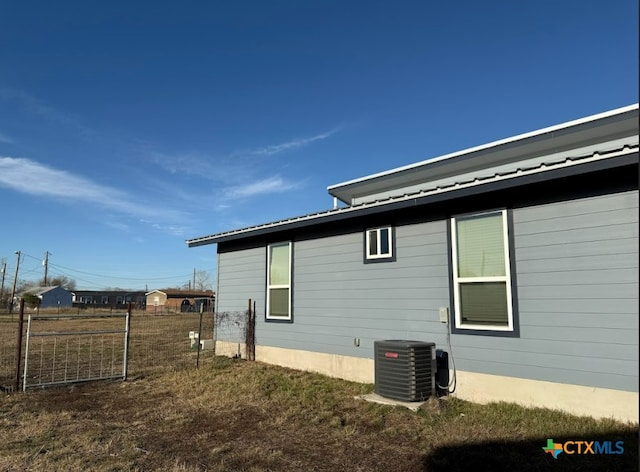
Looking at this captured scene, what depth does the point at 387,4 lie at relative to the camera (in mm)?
8086

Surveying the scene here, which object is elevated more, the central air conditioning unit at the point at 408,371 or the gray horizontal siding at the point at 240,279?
the gray horizontal siding at the point at 240,279

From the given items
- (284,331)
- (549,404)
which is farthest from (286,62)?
(549,404)

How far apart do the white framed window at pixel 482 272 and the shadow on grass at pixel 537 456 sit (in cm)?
159

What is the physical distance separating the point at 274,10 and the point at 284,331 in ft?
21.1

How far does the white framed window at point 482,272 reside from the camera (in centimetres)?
553

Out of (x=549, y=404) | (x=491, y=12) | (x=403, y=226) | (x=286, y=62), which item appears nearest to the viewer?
(x=549, y=404)

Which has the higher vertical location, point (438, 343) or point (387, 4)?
point (387, 4)

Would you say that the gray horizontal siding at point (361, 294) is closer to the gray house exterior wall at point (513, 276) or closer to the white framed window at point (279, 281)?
the gray house exterior wall at point (513, 276)

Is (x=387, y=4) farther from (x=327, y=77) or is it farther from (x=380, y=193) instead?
(x=380, y=193)

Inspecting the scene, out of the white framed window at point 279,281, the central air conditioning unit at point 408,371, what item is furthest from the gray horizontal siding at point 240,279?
the central air conditioning unit at point 408,371

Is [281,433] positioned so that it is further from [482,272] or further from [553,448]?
[482,272]

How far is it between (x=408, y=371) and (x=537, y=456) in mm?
1957

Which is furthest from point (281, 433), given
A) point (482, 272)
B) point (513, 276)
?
point (513, 276)

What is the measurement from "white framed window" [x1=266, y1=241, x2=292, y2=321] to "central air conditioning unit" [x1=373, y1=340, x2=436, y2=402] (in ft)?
10.7
